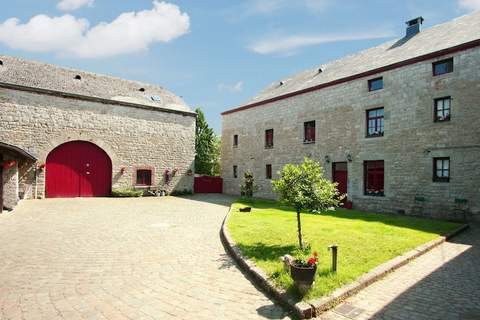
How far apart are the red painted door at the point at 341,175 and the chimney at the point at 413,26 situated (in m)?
8.83

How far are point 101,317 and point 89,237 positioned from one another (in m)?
5.00

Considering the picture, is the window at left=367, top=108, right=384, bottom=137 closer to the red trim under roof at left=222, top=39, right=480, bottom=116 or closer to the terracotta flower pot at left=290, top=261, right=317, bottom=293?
the red trim under roof at left=222, top=39, right=480, bottom=116

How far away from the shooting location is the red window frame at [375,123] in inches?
608

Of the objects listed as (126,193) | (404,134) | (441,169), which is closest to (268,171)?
(404,134)

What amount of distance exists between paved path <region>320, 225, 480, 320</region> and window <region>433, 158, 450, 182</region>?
22.5 ft

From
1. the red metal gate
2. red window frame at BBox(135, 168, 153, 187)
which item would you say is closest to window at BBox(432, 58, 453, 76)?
the red metal gate

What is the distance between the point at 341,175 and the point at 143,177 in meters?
13.6

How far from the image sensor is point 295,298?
4797 mm

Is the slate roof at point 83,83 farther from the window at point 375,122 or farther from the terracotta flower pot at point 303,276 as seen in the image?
the terracotta flower pot at point 303,276

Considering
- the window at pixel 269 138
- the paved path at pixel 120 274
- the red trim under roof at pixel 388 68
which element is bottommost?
the paved path at pixel 120 274

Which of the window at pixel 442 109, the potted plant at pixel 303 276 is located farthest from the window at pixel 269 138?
the potted plant at pixel 303 276

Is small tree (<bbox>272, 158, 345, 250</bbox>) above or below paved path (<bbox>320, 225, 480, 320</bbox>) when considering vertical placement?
above

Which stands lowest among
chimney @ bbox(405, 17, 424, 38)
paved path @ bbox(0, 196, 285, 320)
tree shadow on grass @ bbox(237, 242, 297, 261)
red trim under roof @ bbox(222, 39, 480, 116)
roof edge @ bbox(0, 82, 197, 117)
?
paved path @ bbox(0, 196, 285, 320)

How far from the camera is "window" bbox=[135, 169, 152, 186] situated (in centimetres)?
2144
